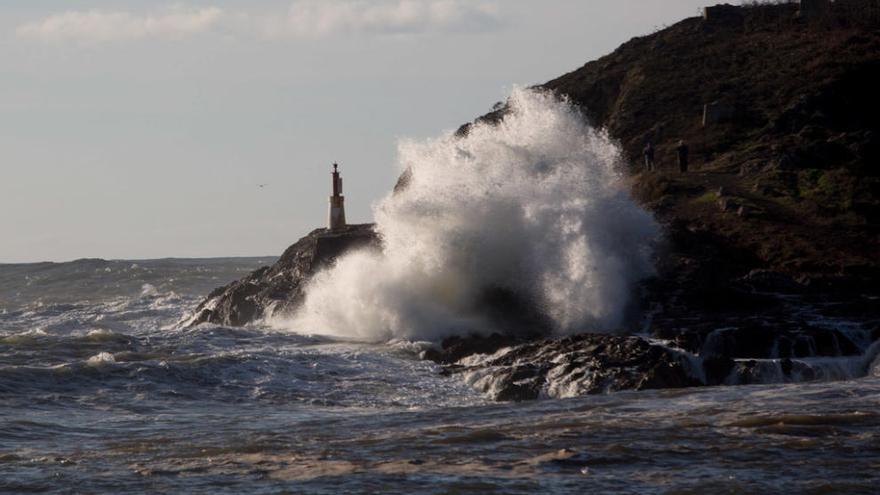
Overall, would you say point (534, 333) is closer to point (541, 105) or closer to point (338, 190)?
point (541, 105)

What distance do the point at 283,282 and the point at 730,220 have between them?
901 cm

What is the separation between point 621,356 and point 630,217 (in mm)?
6733

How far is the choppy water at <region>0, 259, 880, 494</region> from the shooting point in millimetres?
12484

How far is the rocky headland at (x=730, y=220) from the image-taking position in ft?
62.6

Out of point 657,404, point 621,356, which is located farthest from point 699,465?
point 621,356

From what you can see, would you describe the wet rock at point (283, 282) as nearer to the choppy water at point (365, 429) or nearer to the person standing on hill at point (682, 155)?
the choppy water at point (365, 429)

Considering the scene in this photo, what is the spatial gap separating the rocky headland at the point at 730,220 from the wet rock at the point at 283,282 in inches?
2.0

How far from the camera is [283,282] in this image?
98.9ft

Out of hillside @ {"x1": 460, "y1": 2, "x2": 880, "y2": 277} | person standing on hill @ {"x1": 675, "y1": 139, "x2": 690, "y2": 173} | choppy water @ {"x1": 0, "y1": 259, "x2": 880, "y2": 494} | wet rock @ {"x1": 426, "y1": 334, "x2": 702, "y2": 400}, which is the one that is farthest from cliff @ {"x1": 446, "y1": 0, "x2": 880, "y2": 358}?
choppy water @ {"x1": 0, "y1": 259, "x2": 880, "y2": 494}

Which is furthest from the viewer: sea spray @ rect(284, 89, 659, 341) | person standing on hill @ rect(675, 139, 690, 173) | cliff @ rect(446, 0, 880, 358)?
person standing on hill @ rect(675, 139, 690, 173)

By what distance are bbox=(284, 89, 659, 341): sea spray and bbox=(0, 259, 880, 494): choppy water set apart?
4.94ft

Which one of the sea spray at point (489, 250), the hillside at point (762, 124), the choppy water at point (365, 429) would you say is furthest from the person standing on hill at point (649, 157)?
the choppy water at point (365, 429)

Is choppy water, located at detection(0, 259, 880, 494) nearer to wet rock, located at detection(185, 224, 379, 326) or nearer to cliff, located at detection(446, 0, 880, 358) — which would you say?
cliff, located at detection(446, 0, 880, 358)

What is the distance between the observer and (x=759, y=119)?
32.5 metres
